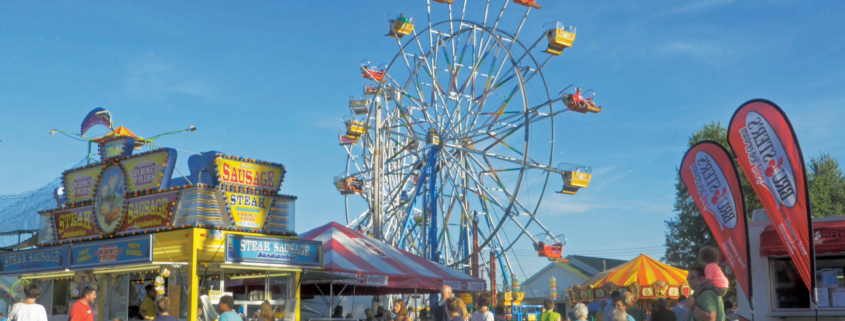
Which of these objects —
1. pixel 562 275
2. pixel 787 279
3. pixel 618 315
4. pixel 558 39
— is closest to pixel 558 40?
pixel 558 39

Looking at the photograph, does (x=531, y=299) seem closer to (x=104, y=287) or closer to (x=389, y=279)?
(x=389, y=279)

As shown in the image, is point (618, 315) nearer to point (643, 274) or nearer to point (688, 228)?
point (643, 274)

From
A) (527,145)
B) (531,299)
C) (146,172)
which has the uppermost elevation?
(527,145)

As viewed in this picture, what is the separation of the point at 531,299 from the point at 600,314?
3819cm

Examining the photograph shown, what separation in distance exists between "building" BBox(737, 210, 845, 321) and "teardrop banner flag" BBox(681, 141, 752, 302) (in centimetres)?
82

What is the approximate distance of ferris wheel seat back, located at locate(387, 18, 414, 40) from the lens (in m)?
25.8

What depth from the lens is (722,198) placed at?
10203mm

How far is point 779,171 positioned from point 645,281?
11.5 m

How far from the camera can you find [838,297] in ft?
34.4

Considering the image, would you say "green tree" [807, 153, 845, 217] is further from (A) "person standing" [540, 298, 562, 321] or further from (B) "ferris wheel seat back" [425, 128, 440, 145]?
(A) "person standing" [540, 298, 562, 321]

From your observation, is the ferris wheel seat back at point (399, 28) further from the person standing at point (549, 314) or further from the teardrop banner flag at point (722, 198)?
the person standing at point (549, 314)

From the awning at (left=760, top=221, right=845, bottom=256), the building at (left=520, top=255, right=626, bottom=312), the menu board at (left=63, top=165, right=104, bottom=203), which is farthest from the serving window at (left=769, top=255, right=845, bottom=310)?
the building at (left=520, top=255, right=626, bottom=312)

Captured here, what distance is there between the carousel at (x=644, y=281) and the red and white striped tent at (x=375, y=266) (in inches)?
208

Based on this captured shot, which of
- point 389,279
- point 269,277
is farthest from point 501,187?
point 269,277
